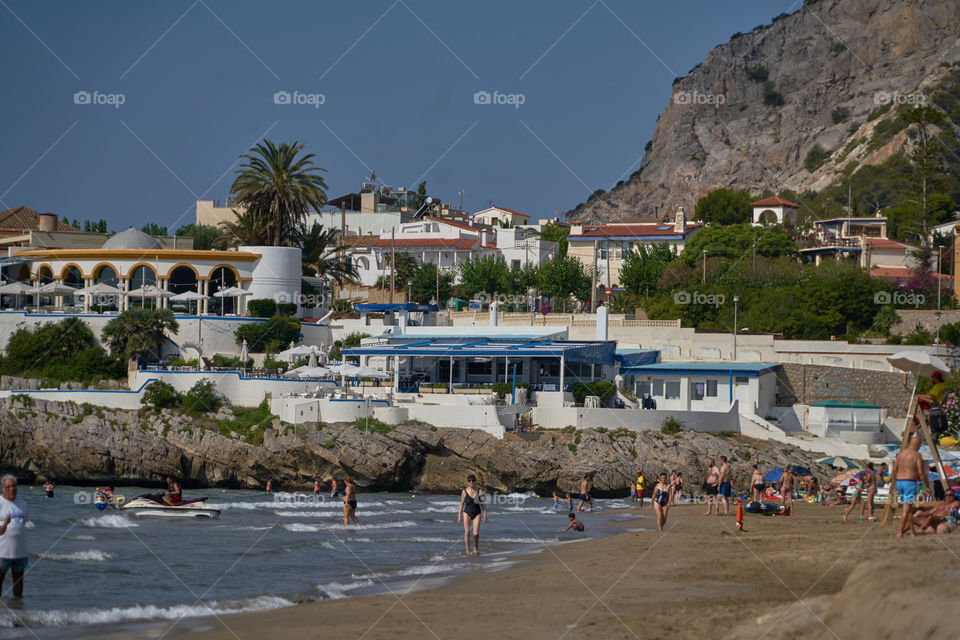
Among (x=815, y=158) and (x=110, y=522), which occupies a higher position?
(x=815, y=158)

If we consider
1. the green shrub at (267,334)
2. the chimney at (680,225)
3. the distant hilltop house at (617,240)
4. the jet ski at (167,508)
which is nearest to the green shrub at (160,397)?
the green shrub at (267,334)

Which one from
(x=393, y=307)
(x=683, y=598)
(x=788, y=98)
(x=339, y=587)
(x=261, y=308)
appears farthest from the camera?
(x=788, y=98)

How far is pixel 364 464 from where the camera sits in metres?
37.8

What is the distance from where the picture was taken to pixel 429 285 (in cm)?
7762

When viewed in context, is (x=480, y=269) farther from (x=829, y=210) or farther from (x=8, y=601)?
(x=8, y=601)

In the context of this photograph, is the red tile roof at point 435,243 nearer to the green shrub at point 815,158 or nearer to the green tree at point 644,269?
the green tree at point 644,269

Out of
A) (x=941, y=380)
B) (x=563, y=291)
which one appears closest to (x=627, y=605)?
(x=941, y=380)

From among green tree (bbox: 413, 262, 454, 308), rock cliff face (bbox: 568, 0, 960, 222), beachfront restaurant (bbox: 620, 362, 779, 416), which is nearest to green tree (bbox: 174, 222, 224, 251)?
green tree (bbox: 413, 262, 454, 308)

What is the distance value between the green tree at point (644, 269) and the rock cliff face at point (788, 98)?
70.2 m

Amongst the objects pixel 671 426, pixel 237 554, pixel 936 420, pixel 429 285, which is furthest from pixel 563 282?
pixel 936 420

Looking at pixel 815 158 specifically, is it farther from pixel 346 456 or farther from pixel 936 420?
pixel 936 420

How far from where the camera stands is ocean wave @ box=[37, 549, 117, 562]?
20.4 metres

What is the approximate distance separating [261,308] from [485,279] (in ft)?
86.9

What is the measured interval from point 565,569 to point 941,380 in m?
7.60
